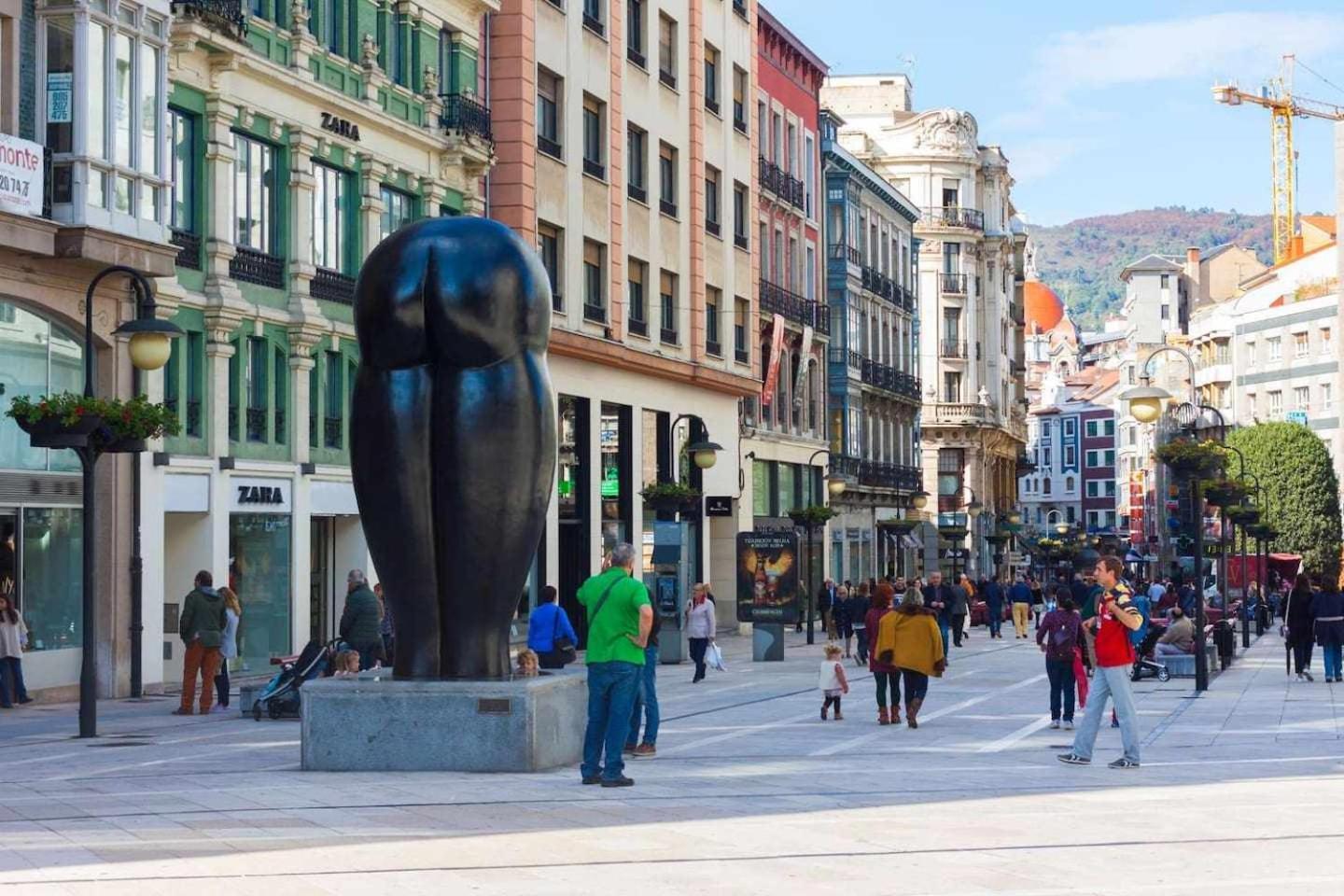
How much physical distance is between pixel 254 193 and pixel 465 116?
8.44 meters

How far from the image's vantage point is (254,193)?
114 feet

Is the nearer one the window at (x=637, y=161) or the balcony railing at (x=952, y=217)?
the window at (x=637, y=161)

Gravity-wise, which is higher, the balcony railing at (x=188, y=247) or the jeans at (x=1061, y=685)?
the balcony railing at (x=188, y=247)

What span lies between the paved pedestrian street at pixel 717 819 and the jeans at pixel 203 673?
10.2 feet

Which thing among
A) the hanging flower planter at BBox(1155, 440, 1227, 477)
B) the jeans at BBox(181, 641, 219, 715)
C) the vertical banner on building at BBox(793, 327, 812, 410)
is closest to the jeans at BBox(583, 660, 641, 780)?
the jeans at BBox(181, 641, 219, 715)

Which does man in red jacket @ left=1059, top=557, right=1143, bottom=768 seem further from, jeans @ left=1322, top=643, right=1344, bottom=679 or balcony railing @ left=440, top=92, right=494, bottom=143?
balcony railing @ left=440, top=92, right=494, bottom=143

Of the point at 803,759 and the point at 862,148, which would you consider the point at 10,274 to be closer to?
the point at 803,759

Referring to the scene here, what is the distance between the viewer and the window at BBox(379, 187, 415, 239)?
3975cm

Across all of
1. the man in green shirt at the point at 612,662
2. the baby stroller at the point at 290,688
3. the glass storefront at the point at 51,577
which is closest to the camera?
the man in green shirt at the point at 612,662

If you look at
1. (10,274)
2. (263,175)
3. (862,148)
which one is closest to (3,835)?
(10,274)

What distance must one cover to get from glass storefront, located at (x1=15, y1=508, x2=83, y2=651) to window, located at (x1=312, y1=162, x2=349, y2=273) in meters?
8.16

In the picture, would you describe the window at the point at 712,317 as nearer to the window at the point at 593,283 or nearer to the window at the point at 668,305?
the window at the point at 668,305

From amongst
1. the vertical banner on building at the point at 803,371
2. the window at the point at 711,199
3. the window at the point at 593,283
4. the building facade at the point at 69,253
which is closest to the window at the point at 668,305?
the window at the point at 711,199

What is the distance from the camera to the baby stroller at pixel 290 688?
2403cm
